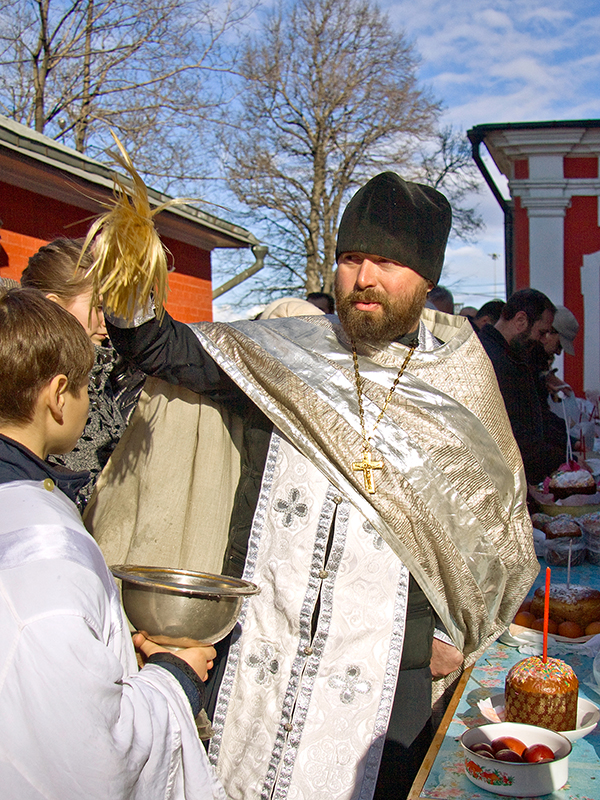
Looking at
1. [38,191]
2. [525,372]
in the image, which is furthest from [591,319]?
[38,191]

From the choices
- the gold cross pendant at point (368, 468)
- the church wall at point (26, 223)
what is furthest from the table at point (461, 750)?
the church wall at point (26, 223)

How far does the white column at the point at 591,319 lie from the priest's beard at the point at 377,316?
8097 mm

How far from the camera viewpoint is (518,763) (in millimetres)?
1736

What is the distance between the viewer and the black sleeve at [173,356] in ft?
7.36

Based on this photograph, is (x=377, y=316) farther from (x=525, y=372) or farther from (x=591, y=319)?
(x=591, y=319)

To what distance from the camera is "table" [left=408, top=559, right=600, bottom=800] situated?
69.2 inches

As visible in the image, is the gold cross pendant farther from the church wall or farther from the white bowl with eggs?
the church wall

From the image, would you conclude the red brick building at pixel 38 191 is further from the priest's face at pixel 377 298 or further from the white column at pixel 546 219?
the white column at pixel 546 219

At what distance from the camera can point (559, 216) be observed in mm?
9984

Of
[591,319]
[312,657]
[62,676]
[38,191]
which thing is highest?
[38,191]

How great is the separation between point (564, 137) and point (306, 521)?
8.75 meters

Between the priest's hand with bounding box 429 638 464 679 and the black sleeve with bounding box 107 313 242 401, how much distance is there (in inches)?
40.4

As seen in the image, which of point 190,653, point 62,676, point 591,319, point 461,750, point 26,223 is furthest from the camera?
point 591,319

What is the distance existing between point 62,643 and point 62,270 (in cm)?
148
